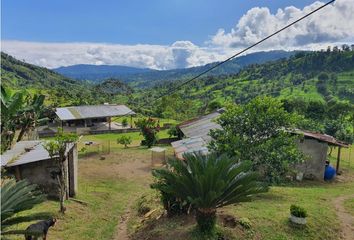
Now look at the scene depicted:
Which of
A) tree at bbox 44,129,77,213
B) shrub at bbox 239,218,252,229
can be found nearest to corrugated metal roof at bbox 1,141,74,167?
tree at bbox 44,129,77,213

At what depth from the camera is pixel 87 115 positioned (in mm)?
50500

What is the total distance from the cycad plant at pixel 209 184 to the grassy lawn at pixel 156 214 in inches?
30.3

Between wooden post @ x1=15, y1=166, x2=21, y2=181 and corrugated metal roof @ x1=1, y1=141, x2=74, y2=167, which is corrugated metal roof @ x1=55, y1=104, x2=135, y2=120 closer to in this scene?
corrugated metal roof @ x1=1, y1=141, x2=74, y2=167

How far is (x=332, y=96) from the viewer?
93.4 metres

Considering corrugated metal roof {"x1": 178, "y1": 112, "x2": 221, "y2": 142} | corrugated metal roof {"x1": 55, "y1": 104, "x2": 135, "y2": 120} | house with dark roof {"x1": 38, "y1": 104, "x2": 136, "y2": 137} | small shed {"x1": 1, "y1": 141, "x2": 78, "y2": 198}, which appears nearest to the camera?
small shed {"x1": 1, "y1": 141, "x2": 78, "y2": 198}

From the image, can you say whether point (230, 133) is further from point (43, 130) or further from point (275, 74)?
point (275, 74)

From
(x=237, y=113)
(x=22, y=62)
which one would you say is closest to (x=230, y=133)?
(x=237, y=113)

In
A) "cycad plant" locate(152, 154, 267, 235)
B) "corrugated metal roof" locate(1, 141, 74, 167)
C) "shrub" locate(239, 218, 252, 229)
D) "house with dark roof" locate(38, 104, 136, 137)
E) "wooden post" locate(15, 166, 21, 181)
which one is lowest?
"house with dark roof" locate(38, 104, 136, 137)

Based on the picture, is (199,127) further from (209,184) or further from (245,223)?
(209,184)

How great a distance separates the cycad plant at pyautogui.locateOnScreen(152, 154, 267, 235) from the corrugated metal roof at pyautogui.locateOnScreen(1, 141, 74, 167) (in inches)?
282

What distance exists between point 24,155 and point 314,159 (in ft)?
57.0

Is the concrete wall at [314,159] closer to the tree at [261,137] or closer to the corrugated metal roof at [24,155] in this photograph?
the tree at [261,137]

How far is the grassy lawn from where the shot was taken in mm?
10531

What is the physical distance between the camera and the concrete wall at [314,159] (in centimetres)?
2170
